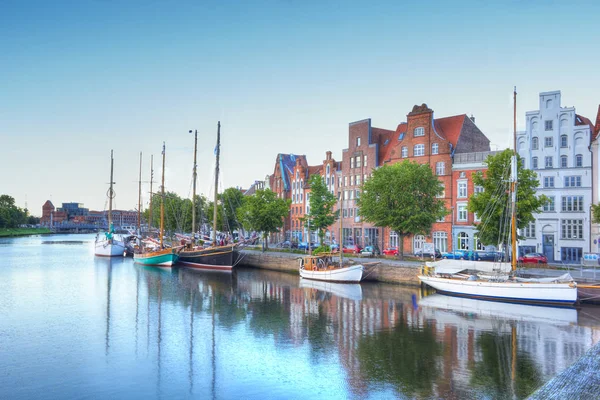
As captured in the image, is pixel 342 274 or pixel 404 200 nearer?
pixel 342 274

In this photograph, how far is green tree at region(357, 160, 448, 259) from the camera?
174ft

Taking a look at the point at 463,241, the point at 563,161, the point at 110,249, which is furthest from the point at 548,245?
the point at 110,249

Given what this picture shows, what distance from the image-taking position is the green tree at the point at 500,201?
4409 centimetres

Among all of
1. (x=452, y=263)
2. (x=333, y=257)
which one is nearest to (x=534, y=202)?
(x=452, y=263)

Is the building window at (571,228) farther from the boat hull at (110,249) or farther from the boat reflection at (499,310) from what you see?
the boat hull at (110,249)

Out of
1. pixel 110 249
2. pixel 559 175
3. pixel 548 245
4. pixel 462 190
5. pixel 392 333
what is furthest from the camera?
pixel 110 249

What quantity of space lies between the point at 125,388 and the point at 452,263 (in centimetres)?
3246

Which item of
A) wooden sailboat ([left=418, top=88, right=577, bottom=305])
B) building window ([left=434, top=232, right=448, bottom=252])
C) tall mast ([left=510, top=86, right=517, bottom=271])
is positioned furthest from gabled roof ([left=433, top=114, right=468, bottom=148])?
wooden sailboat ([left=418, top=88, right=577, bottom=305])

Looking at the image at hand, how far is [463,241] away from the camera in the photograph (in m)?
63.6

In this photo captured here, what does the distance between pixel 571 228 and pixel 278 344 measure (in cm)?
4284

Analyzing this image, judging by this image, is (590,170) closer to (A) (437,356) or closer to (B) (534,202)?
(B) (534,202)

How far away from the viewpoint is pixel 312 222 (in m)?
67.8

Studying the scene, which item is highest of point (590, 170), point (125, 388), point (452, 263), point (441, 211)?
point (590, 170)

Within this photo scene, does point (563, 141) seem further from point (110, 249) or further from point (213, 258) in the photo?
point (110, 249)
